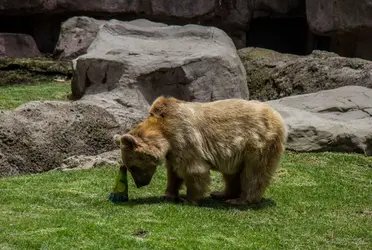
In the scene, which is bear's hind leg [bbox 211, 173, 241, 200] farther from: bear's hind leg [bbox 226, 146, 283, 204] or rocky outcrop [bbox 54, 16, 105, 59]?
rocky outcrop [bbox 54, 16, 105, 59]

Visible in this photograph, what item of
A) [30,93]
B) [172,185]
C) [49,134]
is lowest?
[30,93]

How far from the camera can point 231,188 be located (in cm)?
819

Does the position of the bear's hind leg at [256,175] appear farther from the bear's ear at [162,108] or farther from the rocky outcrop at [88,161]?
the rocky outcrop at [88,161]

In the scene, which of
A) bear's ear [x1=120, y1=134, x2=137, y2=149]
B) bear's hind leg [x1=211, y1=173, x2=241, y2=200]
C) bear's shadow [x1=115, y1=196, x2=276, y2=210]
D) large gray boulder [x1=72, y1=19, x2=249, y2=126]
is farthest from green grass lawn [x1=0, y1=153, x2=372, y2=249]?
large gray boulder [x1=72, y1=19, x2=249, y2=126]

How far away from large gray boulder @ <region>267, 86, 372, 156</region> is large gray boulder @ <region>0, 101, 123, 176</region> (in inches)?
102

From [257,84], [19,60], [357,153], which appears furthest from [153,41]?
[357,153]

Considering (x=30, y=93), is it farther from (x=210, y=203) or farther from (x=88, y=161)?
(x=210, y=203)

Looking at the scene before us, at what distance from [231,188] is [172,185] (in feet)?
2.41

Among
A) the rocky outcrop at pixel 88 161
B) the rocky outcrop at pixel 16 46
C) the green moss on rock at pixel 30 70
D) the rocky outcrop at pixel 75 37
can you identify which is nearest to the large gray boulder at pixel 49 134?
the rocky outcrop at pixel 88 161

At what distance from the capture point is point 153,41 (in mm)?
14031

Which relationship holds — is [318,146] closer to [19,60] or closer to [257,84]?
[257,84]

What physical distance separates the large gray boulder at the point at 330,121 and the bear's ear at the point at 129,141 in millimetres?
3912

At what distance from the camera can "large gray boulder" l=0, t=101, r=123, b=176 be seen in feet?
30.8

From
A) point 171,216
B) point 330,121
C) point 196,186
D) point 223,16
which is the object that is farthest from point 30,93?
point 223,16
